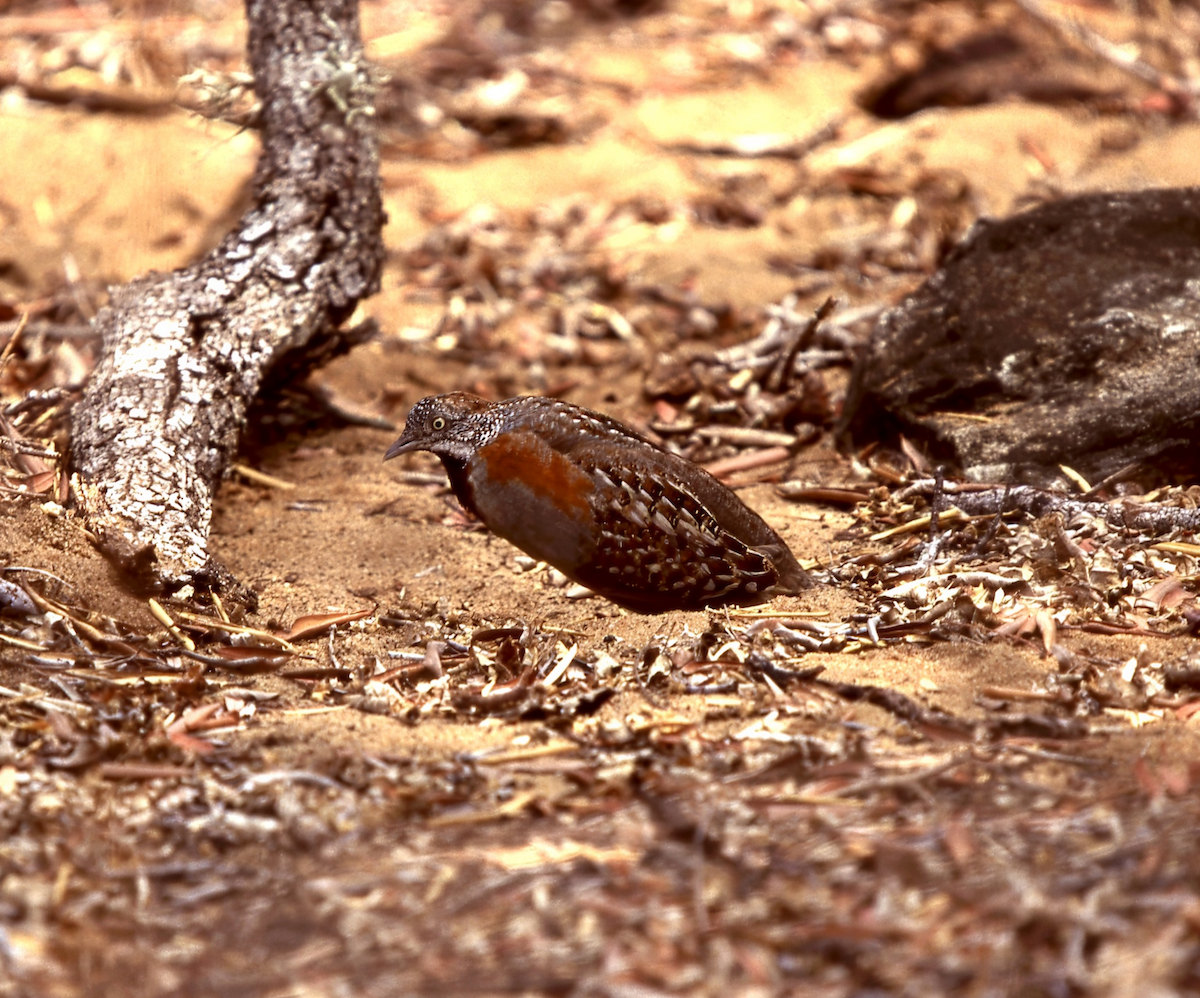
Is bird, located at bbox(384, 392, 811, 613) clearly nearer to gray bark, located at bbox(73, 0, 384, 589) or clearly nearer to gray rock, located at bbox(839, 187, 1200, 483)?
gray bark, located at bbox(73, 0, 384, 589)

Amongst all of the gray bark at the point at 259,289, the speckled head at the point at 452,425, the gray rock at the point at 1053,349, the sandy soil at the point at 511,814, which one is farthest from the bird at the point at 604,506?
the gray rock at the point at 1053,349

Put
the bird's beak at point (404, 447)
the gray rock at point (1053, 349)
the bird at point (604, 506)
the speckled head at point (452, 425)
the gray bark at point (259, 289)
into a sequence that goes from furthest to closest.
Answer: the gray rock at point (1053, 349) < the gray bark at point (259, 289) < the bird's beak at point (404, 447) < the speckled head at point (452, 425) < the bird at point (604, 506)

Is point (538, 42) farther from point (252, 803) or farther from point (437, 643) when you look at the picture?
point (252, 803)

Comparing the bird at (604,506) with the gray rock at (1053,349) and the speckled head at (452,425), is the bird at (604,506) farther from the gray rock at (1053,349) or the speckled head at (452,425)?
the gray rock at (1053,349)

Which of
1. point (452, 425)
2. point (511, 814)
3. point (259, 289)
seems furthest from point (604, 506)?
point (259, 289)

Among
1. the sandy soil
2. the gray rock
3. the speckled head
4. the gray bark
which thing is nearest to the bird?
the speckled head

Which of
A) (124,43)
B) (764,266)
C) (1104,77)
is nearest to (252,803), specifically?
(764,266)

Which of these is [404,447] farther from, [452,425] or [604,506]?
[604,506]
